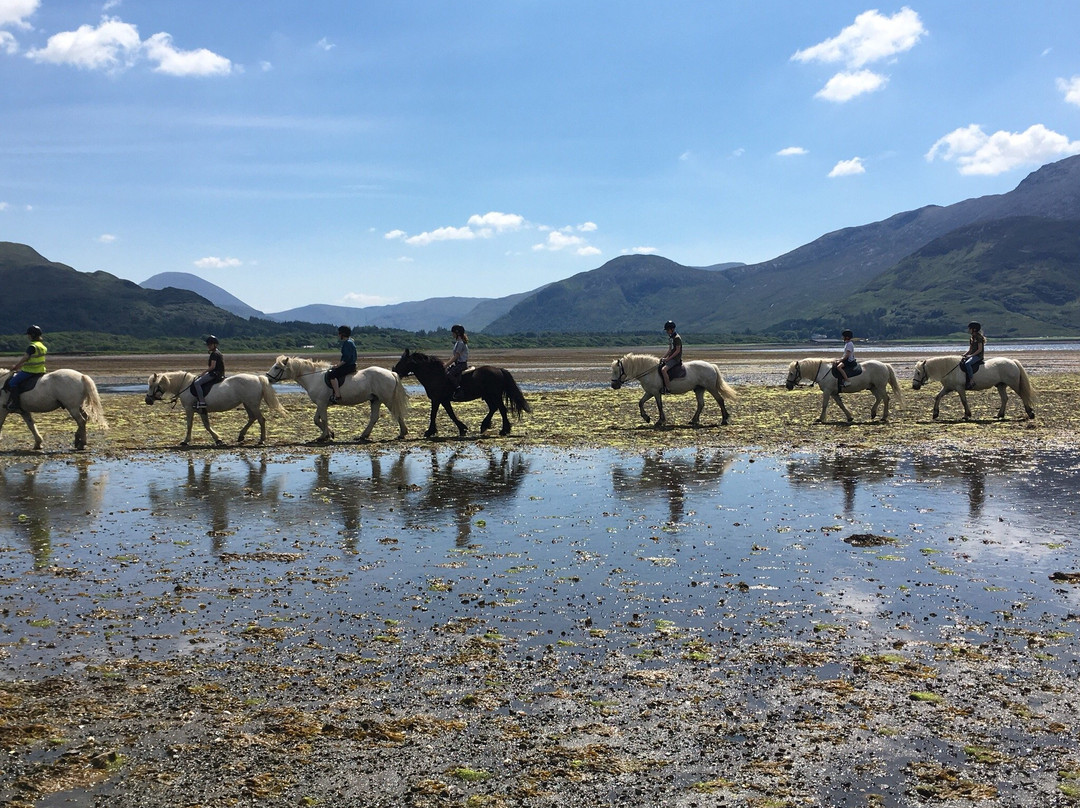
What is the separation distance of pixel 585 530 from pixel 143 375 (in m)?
68.0

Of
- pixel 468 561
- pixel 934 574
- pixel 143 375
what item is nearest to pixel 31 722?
pixel 468 561

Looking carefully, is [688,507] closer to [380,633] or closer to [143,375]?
[380,633]

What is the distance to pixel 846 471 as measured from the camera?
59.5 ft

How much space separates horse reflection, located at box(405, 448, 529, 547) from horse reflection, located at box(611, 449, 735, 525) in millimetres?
2185

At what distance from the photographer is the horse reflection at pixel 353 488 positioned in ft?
45.3

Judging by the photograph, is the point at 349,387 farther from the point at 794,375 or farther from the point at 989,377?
the point at 989,377

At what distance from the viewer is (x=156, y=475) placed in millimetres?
18719

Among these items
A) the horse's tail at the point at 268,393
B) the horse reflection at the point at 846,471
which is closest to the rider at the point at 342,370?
the horse's tail at the point at 268,393

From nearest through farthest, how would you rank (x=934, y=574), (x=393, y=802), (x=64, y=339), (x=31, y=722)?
(x=393, y=802) → (x=31, y=722) → (x=934, y=574) → (x=64, y=339)

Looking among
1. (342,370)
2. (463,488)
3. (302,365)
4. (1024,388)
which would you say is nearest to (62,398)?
Result: (302,365)

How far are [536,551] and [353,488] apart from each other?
619 cm

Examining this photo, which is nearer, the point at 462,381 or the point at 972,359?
the point at 462,381

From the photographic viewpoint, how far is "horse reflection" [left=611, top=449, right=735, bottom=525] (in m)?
15.5

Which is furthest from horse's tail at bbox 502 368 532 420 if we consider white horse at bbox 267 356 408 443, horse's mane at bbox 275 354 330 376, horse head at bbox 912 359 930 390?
horse head at bbox 912 359 930 390
